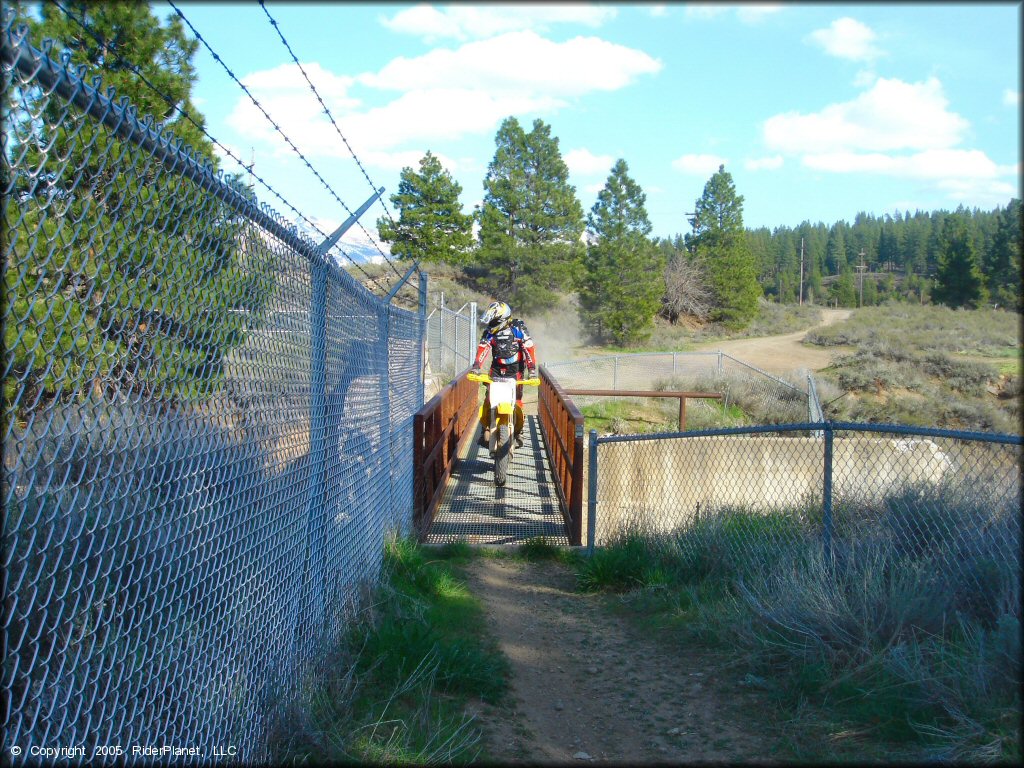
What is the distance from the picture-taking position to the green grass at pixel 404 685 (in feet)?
11.3

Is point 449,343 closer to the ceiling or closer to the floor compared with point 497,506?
closer to the ceiling

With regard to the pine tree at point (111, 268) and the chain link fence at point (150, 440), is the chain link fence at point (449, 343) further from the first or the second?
the pine tree at point (111, 268)

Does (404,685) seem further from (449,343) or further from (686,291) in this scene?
(686,291)

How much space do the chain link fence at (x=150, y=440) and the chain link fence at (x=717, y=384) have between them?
1718 centimetres

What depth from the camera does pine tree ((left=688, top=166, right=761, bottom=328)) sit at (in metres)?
52.9

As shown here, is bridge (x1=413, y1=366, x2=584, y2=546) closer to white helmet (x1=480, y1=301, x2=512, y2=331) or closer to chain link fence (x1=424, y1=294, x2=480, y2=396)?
white helmet (x1=480, y1=301, x2=512, y2=331)

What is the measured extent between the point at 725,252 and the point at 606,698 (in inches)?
1990

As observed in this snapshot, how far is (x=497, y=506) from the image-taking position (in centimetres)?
954

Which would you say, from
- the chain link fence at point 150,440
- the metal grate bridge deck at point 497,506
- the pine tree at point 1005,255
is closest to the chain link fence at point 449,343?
the metal grate bridge deck at point 497,506

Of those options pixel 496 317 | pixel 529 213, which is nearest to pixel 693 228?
pixel 529 213

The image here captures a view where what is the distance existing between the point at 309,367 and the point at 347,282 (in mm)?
1020

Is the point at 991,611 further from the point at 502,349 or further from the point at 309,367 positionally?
the point at 502,349

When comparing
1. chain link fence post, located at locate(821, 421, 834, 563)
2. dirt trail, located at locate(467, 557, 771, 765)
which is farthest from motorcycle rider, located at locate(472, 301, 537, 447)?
chain link fence post, located at locate(821, 421, 834, 563)

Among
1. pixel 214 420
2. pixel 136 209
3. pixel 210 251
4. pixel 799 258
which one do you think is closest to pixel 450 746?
pixel 214 420
